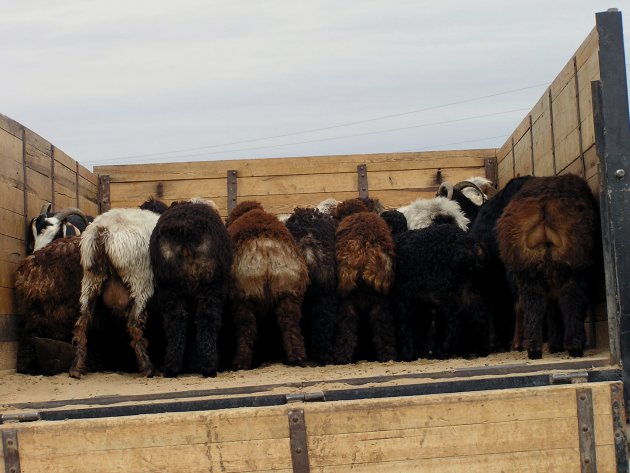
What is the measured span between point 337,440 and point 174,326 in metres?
2.78

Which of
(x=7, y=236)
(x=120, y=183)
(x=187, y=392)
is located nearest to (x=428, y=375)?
(x=187, y=392)

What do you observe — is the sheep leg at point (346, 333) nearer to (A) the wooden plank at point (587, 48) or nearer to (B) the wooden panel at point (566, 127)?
(B) the wooden panel at point (566, 127)

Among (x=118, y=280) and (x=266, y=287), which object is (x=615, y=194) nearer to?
(x=266, y=287)

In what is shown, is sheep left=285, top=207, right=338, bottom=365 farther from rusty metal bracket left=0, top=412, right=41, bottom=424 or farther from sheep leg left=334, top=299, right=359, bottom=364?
rusty metal bracket left=0, top=412, right=41, bottom=424

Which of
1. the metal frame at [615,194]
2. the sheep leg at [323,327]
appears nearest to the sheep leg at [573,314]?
the metal frame at [615,194]

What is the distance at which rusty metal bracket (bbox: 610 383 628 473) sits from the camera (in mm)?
4129

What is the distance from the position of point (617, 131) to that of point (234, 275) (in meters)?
3.13

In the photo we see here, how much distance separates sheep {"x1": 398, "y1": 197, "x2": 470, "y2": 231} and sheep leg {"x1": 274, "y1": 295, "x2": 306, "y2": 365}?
1608mm

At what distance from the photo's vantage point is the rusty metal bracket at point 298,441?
159 inches

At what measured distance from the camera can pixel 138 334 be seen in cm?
672

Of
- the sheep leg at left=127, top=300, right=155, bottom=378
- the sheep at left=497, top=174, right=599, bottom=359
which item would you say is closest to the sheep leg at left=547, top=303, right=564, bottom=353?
the sheep at left=497, top=174, right=599, bottom=359

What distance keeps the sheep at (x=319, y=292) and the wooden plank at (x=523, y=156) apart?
7.24 ft

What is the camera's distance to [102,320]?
695 cm

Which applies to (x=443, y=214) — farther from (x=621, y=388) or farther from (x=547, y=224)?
(x=621, y=388)
